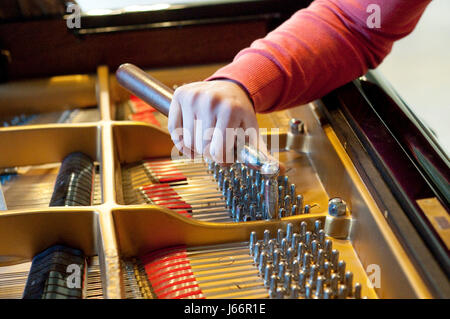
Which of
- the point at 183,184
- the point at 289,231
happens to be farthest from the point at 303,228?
the point at 183,184

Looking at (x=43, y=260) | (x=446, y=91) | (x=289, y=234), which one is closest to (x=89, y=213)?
(x=43, y=260)

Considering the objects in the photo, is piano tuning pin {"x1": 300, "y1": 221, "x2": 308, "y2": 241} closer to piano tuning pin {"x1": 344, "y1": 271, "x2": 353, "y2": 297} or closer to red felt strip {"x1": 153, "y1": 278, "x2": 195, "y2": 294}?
piano tuning pin {"x1": 344, "y1": 271, "x2": 353, "y2": 297}

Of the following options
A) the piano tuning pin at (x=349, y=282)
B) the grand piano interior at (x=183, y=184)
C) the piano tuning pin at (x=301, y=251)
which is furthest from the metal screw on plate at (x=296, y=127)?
the piano tuning pin at (x=349, y=282)

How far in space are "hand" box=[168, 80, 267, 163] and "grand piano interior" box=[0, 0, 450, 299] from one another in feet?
0.64

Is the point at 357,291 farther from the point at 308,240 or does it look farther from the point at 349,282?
the point at 308,240

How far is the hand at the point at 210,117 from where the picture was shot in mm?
1354

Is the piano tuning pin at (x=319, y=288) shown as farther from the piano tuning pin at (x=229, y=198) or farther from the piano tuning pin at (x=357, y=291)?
the piano tuning pin at (x=229, y=198)

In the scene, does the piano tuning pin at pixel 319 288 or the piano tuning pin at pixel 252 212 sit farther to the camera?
the piano tuning pin at pixel 252 212

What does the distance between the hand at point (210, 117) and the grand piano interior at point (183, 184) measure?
7.7 inches

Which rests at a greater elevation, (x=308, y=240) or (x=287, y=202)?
(x=287, y=202)

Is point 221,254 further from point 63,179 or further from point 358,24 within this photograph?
point 358,24

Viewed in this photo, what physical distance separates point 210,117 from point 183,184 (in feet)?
1.34

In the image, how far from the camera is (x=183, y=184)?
1714 mm

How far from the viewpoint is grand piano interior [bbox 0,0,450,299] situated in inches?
48.8
